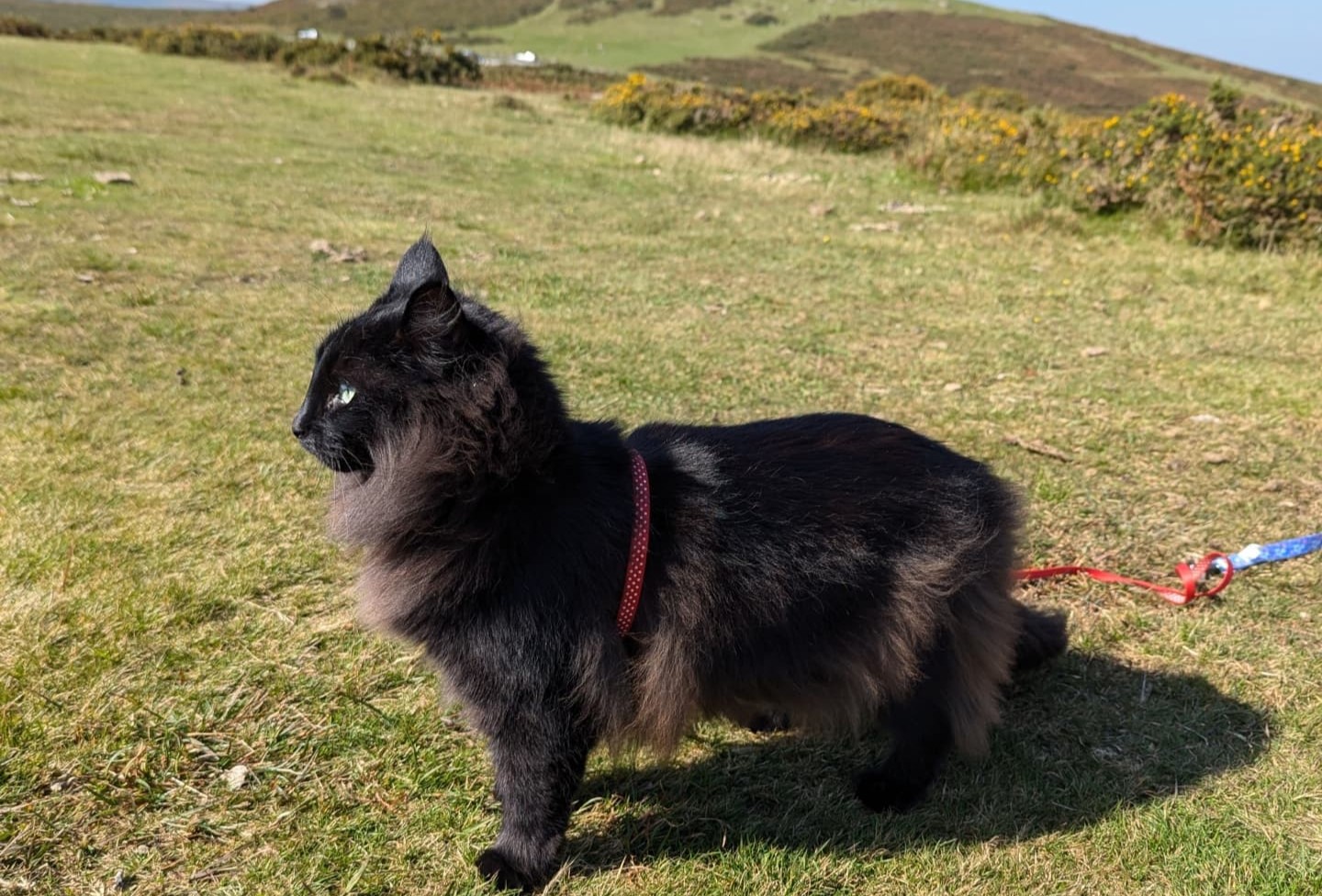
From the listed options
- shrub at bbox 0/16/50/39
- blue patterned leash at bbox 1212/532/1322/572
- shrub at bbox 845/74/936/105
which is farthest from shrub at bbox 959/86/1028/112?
shrub at bbox 0/16/50/39

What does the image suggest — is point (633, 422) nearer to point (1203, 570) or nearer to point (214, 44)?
point (1203, 570)

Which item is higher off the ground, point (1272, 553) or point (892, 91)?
point (892, 91)

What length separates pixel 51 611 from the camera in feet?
10.1

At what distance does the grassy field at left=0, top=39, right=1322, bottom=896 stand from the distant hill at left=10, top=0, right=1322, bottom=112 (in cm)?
2817

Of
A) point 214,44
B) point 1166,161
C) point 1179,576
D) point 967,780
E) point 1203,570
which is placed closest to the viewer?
point 967,780

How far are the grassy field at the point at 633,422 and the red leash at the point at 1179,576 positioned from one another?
0.27 feet

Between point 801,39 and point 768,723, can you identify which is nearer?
point 768,723

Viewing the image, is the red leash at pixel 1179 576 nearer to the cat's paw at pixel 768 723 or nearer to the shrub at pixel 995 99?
the cat's paw at pixel 768 723

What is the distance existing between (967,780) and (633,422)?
9.52 feet

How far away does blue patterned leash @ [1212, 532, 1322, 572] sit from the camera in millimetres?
3773

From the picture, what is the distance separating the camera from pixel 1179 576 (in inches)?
150

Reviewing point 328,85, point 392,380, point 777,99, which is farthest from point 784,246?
point 328,85

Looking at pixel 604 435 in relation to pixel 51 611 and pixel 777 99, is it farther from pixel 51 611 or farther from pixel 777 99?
pixel 777 99

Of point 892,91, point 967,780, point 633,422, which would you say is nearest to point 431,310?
point 967,780
